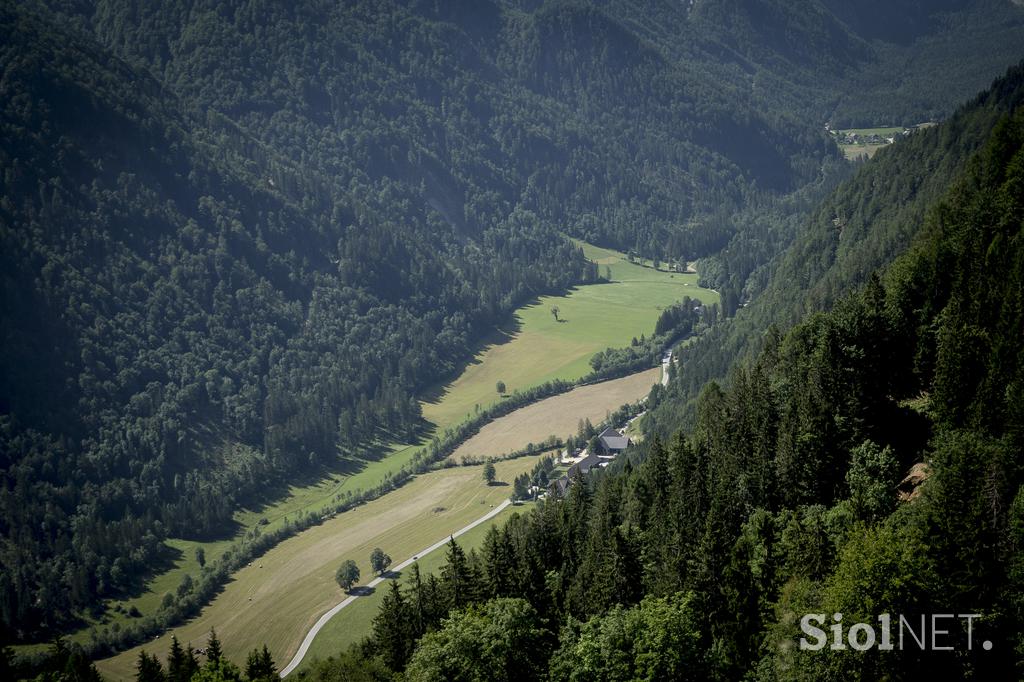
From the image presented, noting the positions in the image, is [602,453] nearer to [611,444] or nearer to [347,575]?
[611,444]

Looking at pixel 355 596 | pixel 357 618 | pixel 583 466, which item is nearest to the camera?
pixel 357 618

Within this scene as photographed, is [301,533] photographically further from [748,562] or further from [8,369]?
[748,562]

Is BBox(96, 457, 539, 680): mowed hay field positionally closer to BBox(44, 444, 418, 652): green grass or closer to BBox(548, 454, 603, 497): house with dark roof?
BBox(44, 444, 418, 652): green grass

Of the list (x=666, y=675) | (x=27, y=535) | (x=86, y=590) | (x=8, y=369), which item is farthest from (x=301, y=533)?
(x=666, y=675)

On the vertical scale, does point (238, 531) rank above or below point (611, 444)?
below

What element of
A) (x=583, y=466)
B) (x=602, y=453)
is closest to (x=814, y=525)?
(x=583, y=466)

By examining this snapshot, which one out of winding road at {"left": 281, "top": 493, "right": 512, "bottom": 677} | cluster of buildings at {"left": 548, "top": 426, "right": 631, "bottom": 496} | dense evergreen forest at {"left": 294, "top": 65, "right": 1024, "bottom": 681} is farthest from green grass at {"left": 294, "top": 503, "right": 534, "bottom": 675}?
dense evergreen forest at {"left": 294, "top": 65, "right": 1024, "bottom": 681}
